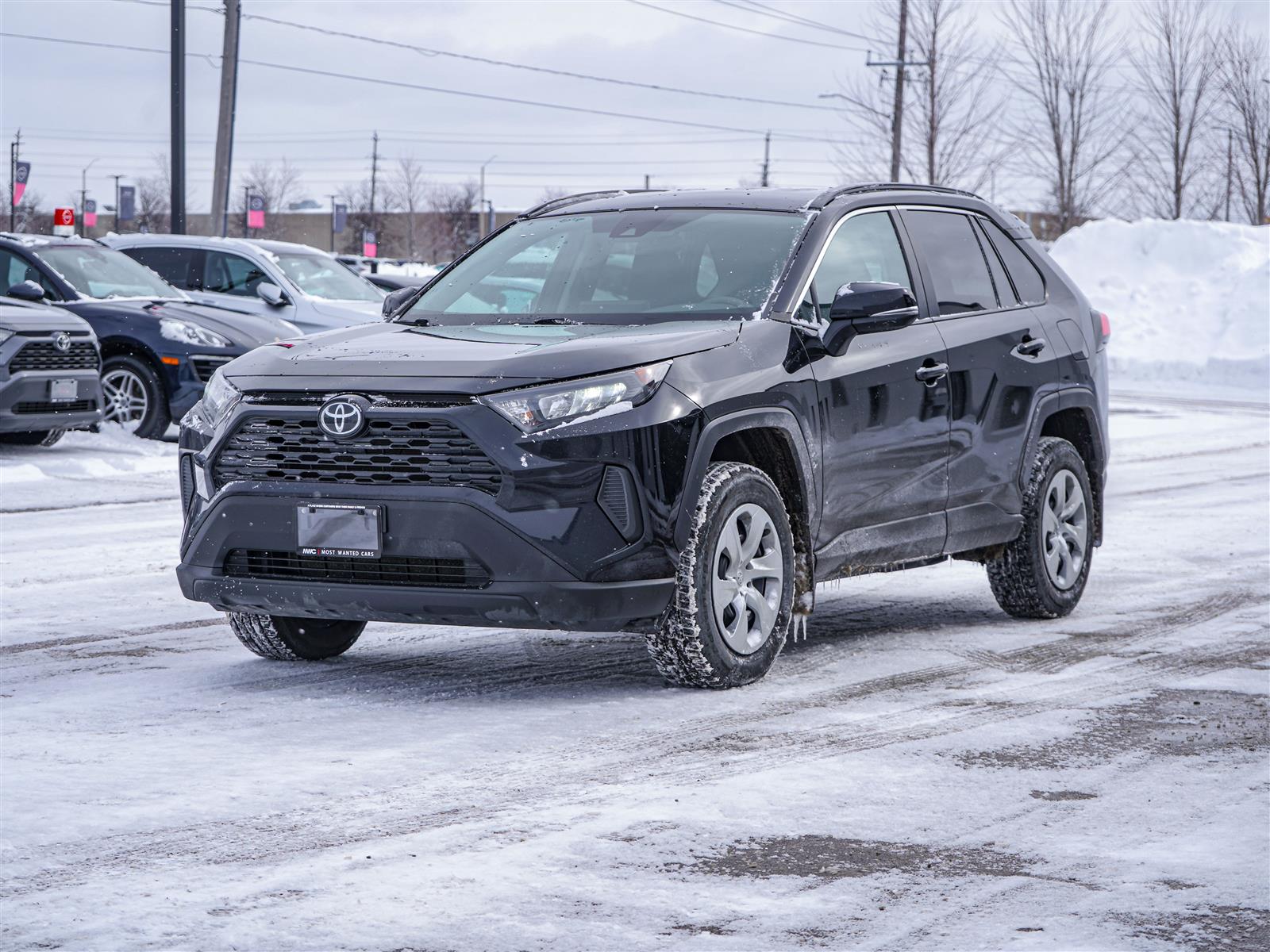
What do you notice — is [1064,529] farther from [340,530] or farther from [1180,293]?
[1180,293]

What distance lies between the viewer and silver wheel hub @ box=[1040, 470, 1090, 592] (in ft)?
27.2

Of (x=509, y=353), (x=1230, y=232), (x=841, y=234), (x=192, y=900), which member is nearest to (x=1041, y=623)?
(x=841, y=234)

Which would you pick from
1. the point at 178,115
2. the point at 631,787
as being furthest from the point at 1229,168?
the point at 631,787

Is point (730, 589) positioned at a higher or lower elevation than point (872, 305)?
lower

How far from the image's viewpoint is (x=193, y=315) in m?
16.2

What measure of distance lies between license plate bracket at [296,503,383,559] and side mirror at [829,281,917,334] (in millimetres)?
1861

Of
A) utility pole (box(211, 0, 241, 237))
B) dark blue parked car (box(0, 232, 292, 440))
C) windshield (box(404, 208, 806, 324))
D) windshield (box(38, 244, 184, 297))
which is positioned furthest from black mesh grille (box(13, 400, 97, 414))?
utility pole (box(211, 0, 241, 237))

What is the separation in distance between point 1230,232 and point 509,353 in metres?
35.7

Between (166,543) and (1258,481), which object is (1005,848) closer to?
(166,543)

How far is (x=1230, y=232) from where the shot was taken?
39.2 meters

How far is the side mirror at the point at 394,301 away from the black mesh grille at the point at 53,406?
7.36m

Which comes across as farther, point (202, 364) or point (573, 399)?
point (202, 364)

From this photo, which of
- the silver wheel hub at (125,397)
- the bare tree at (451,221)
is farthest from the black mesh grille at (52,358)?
the bare tree at (451,221)

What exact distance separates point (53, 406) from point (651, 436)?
958 centimetres
